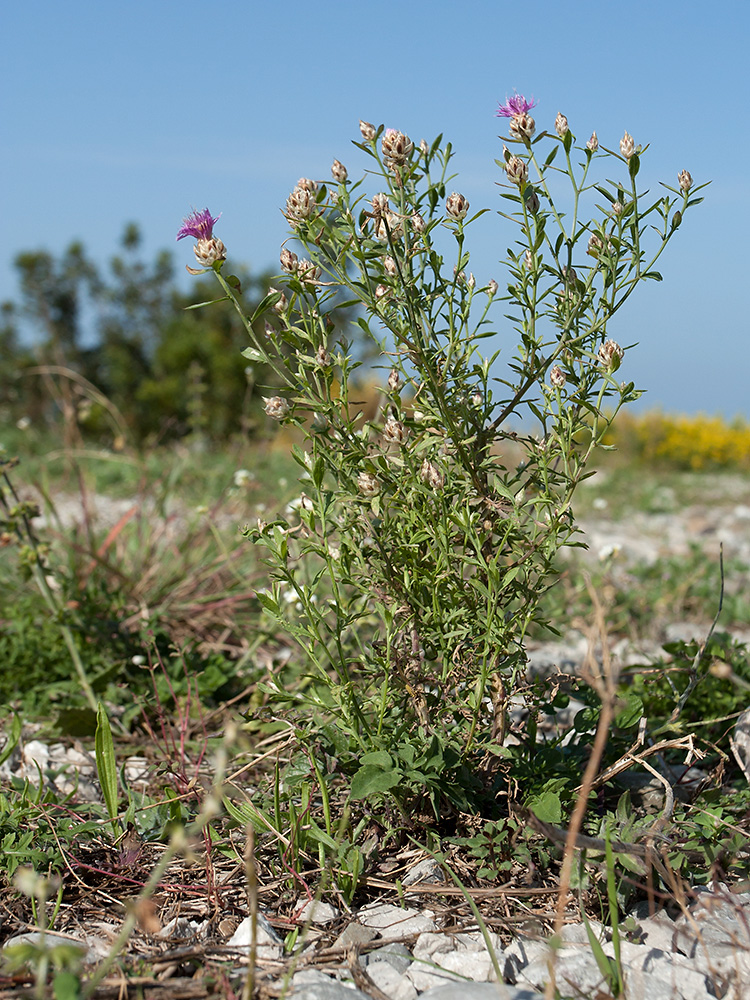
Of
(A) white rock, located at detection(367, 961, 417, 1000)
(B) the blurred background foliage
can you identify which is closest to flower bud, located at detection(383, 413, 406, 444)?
(A) white rock, located at detection(367, 961, 417, 1000)

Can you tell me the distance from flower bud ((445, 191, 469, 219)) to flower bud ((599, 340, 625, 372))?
0.38 metres

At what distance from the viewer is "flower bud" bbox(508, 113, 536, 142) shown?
1.61 m

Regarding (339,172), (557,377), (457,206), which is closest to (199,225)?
(339,172)

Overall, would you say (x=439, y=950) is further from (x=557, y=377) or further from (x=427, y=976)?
(x=557, y=377)

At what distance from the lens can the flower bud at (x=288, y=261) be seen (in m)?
1.69

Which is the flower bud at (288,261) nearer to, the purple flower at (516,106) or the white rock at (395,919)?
the purple flower at (516,106)

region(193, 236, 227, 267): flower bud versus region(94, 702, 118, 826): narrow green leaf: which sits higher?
region(193, 236, 227, 267): flower bud

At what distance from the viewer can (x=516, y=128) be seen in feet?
5.33

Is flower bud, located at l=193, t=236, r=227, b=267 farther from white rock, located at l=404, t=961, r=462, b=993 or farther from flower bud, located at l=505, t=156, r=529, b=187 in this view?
white rock, located at l=404, t=961, r=462, b=993

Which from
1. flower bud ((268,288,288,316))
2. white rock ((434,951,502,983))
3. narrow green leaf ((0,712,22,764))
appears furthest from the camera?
narrow green leaf ((0,712,22,764))

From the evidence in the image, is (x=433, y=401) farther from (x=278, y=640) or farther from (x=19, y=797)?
(x=278, y=640)

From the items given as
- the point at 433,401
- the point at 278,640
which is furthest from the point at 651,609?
the point at 433,401

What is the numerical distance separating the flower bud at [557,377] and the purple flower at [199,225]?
28.4 inches

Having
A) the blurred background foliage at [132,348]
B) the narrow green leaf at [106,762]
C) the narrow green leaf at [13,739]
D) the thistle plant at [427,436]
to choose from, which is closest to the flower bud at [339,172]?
the thistle plant at [427,436]
